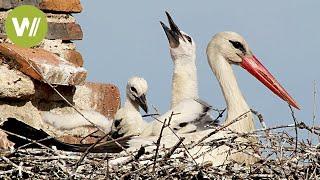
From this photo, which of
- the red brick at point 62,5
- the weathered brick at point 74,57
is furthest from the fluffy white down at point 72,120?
the red brick at point 62,5

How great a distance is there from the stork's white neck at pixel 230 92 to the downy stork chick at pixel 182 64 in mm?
264

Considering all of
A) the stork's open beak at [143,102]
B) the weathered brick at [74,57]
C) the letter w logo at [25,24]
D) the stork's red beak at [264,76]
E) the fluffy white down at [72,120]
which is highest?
the stork's red beak at [264,76]

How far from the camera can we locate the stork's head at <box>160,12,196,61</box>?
28.4 feet

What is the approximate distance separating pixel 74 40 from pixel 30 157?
203 centimetres

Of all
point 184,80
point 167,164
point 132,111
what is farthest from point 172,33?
point 167,164

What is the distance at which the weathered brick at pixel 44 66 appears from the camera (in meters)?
7.55

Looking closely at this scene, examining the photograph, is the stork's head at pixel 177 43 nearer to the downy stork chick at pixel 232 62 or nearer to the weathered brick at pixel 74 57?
the downy stork chick at pixel 232 62

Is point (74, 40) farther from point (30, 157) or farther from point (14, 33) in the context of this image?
point (30, 157)

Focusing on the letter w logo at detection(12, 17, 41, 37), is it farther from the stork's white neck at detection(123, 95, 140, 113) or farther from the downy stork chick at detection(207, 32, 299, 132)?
the downy stork chick at detection(207, 32, 299, 132)

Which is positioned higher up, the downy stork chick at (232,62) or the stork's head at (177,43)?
the downy stork chick at (232,62)

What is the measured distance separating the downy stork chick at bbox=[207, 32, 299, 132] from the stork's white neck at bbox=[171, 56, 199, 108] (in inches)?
10.8

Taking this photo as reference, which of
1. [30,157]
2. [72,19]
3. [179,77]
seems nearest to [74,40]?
[72,19]

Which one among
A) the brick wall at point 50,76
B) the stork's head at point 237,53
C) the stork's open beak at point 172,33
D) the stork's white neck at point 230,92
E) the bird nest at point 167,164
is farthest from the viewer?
the stork's open beak at point 172,33

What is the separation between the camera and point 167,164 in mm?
5898
